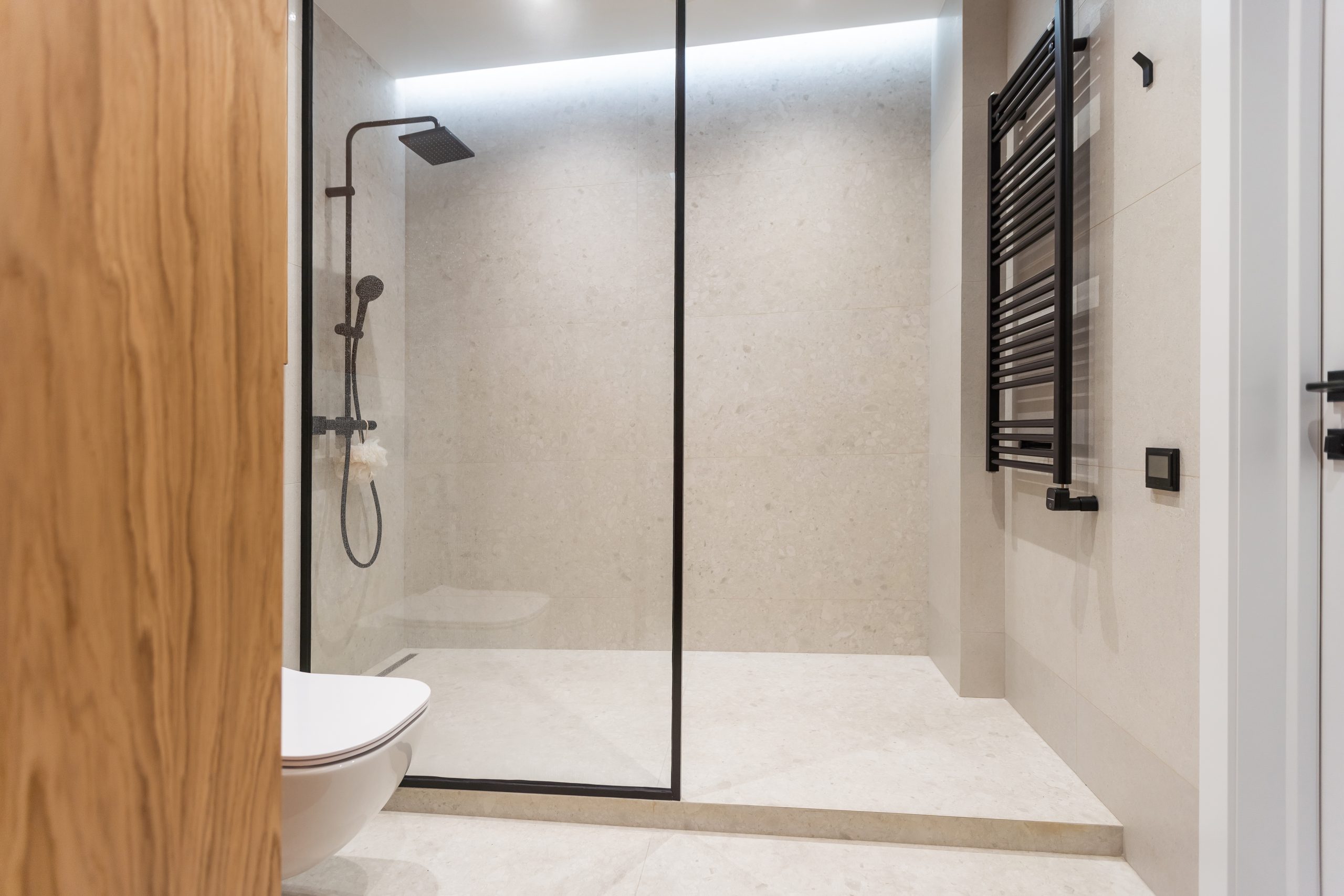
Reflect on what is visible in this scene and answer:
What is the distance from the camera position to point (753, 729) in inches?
77.4

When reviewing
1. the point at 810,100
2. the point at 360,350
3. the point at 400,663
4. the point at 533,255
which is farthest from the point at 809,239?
the point at 400,663

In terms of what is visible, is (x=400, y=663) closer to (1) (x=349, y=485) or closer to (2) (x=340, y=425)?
(1) (x=349, y=485)

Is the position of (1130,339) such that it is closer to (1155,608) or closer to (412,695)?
(1155,608)

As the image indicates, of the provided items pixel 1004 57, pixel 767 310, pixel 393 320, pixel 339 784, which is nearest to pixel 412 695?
pixel 339 784

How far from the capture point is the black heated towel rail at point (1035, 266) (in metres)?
1.63

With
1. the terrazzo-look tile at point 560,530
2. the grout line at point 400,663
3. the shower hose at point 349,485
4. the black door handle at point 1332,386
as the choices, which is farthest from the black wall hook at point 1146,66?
the grout line at point 400,663

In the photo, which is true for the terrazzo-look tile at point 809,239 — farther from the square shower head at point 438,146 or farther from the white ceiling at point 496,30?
the square shower head at point 438,146

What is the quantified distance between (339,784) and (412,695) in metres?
0.26

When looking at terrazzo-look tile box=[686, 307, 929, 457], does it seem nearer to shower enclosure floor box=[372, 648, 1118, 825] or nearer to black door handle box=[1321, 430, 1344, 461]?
shower enclosure floor box=[372, 648, 1118, 825]

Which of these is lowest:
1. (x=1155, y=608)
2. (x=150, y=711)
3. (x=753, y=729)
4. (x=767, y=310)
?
(x=753, y=729)

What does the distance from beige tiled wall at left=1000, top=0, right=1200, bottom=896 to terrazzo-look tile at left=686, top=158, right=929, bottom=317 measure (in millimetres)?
838

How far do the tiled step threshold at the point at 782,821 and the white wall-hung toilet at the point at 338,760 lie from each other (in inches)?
19.9

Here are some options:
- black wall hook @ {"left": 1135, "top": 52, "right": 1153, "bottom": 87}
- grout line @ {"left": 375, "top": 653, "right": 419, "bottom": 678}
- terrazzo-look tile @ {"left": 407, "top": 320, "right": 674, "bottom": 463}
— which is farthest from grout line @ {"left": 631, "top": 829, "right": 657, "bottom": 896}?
black wall hook @ {"left": 1135, "top": 52, "right": 1153, "bottom": 87}

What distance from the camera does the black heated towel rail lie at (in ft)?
5.35
